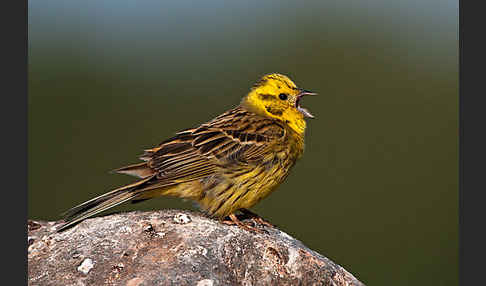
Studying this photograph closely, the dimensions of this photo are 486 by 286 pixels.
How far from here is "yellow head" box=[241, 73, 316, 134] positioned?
7.93 meters

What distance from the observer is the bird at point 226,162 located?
7.03 m

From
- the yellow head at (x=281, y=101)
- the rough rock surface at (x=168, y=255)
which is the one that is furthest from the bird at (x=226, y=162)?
the rough rock surface at (x=168, y=255)

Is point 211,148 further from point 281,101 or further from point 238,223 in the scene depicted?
point 281,101

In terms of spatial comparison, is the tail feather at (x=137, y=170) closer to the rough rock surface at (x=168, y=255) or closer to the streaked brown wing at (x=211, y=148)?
the streaked brown wing at (x=211, y=148)

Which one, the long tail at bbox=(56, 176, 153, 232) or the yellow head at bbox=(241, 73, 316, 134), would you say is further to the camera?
the yellow head at bbox=(241, 73, 316, 134)

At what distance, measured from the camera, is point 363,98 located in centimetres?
1705

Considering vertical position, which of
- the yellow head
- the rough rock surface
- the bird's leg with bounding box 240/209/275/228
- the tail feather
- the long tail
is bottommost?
the rough rock surface

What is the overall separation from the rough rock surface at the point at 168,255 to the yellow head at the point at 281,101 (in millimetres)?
1621

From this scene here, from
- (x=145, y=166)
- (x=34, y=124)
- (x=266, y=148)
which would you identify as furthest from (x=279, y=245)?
(x=34, y=124)

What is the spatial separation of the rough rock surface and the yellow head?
162 cm

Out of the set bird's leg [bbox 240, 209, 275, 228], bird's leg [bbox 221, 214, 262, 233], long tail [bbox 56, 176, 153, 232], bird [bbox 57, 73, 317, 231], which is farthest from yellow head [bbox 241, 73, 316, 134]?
long tail [bbox 56, 176, 153, 232]

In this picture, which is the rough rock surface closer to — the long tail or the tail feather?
the long tail

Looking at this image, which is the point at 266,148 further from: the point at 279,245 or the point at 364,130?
the point at 364,130

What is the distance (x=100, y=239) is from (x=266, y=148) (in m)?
2.11
